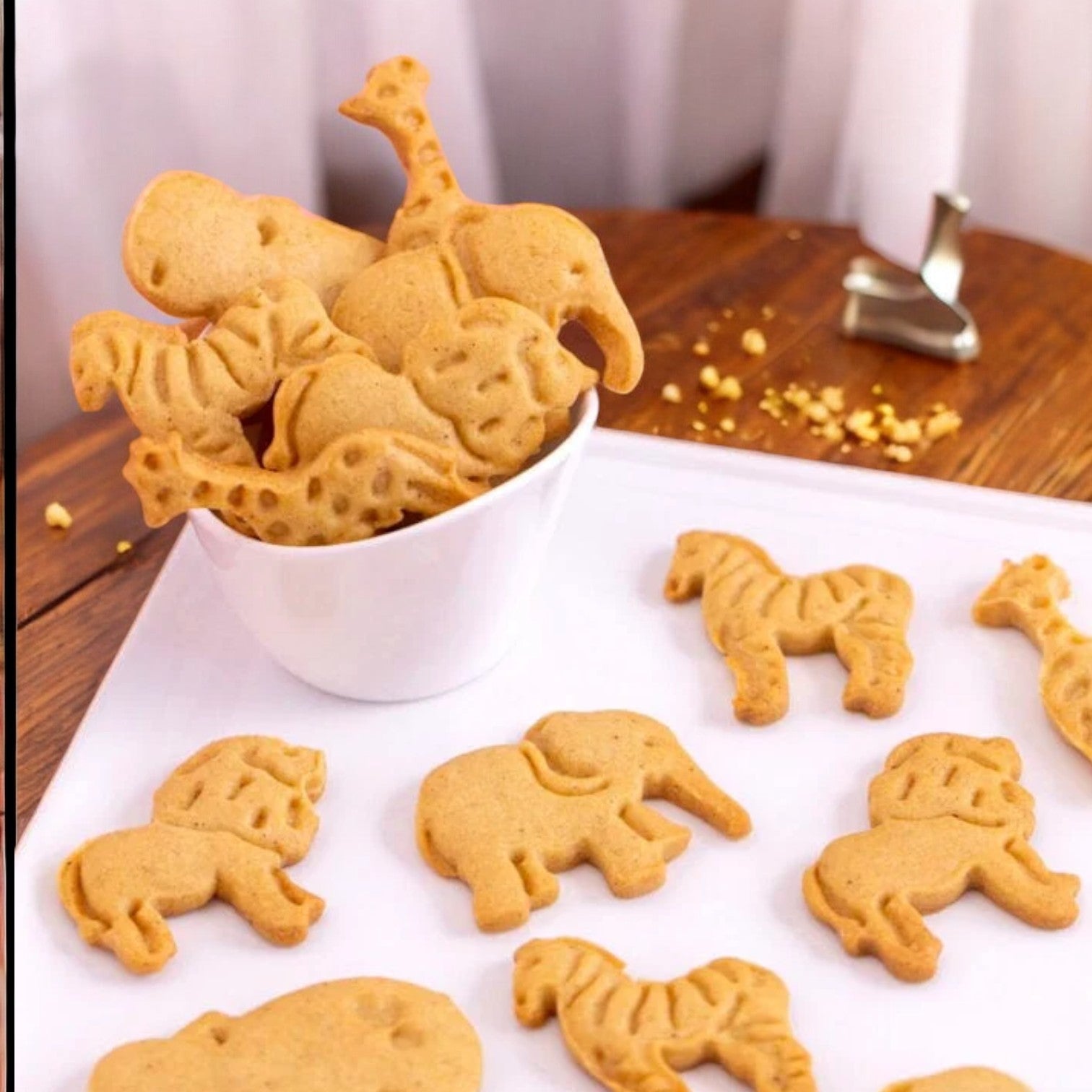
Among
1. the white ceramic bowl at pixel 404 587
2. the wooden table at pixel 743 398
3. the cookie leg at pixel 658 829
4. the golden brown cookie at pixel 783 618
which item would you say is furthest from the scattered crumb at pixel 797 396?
the cookie leg at pixel 658 829

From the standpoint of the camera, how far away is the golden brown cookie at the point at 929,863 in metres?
0.64

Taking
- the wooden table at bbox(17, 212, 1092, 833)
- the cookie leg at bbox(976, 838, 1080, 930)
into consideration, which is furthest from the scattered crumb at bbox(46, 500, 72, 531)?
the cookie leg at bbox(976, 838, 1080, 930)

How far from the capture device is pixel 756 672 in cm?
78

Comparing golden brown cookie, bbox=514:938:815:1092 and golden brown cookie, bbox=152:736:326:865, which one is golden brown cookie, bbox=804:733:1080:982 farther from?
golden brown cookie, bbox=152:736:326:865

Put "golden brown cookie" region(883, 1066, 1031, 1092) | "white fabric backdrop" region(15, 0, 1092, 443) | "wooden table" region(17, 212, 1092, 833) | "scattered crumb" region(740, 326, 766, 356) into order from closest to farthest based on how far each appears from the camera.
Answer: "golden brown cookie" region(883, 1066, 1031, 1092)
"wooden table" region(17, 212, 1092, 833)
"scattered crumb" region(740, 326, 766, 356)
"white fabric backdrop" region(15, 0, 1092, 443)

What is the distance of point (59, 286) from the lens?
1309 mm

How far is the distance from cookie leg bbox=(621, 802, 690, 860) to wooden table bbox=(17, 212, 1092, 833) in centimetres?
28

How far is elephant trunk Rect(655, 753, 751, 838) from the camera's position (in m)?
0.70

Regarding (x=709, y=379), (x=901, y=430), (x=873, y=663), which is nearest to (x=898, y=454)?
(x=901, y=430)

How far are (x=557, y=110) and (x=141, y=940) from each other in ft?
3.36

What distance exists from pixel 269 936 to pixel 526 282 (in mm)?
308

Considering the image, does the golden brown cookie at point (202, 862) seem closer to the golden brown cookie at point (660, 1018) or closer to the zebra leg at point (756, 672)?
the golden brown cookie at point (660, 1018)

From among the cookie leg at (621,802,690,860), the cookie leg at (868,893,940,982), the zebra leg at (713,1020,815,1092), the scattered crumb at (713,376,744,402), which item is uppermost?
the zebra leg at (713,1020,815,1092)

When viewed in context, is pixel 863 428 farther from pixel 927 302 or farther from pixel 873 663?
pixel 873 663
